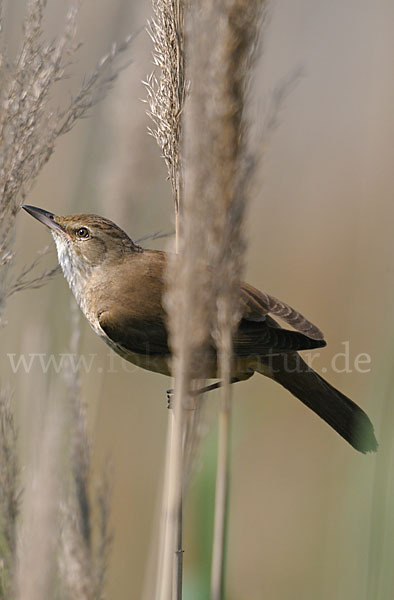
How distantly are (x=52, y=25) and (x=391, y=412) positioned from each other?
2.80 meters

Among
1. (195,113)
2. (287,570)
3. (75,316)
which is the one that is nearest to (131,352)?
(75,316)

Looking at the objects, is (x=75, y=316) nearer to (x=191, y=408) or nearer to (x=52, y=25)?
(x=191, y=408)

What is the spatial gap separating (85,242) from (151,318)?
39 cm

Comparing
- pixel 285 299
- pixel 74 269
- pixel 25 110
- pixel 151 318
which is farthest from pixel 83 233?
pixel 285 299

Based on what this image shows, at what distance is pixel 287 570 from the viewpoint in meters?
2.52

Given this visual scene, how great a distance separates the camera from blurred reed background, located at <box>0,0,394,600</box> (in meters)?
1.80

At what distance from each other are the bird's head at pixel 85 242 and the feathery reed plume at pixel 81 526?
1.20 metres

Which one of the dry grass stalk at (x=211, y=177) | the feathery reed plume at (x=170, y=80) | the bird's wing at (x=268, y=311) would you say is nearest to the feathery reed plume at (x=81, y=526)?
the dry grass stalk at (x=211, y=177)

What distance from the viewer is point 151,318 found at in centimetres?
231

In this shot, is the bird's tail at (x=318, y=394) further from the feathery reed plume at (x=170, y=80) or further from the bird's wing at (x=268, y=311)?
the feathery reed plume at (x=170, y=80)

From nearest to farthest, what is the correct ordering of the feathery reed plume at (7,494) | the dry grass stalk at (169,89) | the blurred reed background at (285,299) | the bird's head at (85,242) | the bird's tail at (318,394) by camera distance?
the feathery reed plume at (7,494), the dry grass stalk at (169,89), the blurred reed background at (285,299), the bird's tail at (318,394), the bird's head at (85,242)

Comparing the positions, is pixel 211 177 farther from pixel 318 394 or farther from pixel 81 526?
pixel 318 394

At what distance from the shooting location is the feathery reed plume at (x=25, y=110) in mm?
1575

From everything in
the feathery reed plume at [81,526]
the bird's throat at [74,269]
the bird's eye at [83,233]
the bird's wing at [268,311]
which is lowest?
the feathery reed plume at [81,526]
